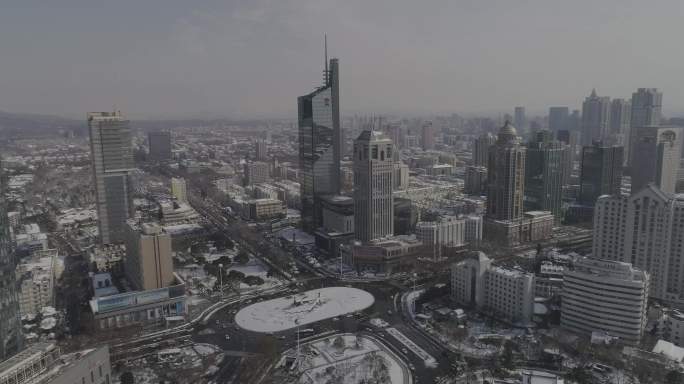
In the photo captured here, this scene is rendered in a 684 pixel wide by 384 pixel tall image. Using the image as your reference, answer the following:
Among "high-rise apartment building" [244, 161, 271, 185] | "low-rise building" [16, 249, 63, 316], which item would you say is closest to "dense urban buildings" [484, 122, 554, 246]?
"low-rise building" [16, 249, 63, 316]

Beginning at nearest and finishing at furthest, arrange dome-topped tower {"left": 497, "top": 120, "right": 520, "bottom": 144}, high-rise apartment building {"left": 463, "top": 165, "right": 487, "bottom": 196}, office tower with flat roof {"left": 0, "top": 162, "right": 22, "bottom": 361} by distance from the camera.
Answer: office tower with flat roof {"left": 0, "top": 162, "right": 22, "bottom": 361} → dome-topped tower {"left": 497, "top": 120, "right": 520, "bottom": 144} → high-rise apartment building {"left": 463, "top": 165, "right": 487, "bottom": 196}

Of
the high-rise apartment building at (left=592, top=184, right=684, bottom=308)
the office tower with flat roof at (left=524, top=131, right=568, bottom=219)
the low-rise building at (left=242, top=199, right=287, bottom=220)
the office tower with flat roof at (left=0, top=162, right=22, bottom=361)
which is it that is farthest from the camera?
the low-rise building at (left=242, top=199, right=287, bottom=220)

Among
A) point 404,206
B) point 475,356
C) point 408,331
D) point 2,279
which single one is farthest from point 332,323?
point 404,206

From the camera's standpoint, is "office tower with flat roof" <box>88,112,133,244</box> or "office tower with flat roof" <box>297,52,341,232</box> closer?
"office tower with flat roof" <box>88,112,133,244</box>

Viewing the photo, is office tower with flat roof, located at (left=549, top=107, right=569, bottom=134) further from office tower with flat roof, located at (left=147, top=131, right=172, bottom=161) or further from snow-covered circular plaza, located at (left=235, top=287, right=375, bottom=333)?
snow-covered circular plaza, located at (left=235, top=287, right=375, bottom=333)

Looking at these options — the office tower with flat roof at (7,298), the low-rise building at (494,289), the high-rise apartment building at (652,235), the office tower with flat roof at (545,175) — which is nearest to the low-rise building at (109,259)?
the office tower with flat roof at (7,298)

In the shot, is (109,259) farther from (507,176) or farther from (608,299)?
(507,176)

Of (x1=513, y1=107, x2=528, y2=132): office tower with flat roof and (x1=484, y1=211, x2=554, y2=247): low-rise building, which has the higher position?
(x1=513, y1=107, x2=528, y2=132): office tower with flat roof

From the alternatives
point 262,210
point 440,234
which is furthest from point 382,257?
point 262,210
